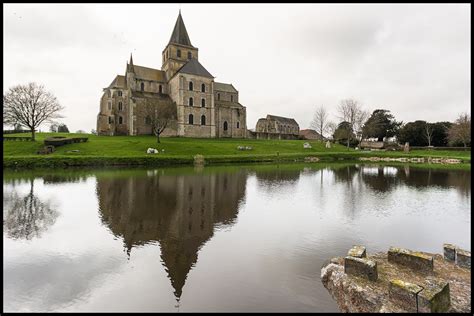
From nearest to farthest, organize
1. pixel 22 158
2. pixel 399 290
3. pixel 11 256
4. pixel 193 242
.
Result: 1. pixel 399 290
2. pixel 11 256
3. pixel 193 242
4. pixel 22 158

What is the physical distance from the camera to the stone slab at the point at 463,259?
6.48 metres

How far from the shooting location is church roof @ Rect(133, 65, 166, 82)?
219ft

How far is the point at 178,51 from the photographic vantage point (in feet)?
231

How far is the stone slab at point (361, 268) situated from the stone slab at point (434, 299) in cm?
100

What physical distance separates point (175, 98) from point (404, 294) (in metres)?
64.1

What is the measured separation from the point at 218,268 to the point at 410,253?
4685mm

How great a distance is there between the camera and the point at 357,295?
5469 millimetres

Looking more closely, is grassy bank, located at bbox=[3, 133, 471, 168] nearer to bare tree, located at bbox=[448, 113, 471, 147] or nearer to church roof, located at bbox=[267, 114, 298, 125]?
bare tree, located at bbox=[448, 113, 471, 147]

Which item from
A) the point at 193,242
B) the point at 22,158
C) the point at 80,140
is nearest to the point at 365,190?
the point at 193,242

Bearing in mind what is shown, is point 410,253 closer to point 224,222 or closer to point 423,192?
point 224,222

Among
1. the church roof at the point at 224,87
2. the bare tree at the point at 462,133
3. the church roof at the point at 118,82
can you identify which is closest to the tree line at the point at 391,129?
the bare tree at the point at 462,133

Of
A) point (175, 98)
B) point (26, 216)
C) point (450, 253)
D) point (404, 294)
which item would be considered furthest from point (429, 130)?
point (26, 216)

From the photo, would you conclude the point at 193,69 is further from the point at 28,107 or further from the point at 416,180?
the point at 416,180

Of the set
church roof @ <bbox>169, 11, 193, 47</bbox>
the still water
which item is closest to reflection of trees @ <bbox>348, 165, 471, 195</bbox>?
the still water
